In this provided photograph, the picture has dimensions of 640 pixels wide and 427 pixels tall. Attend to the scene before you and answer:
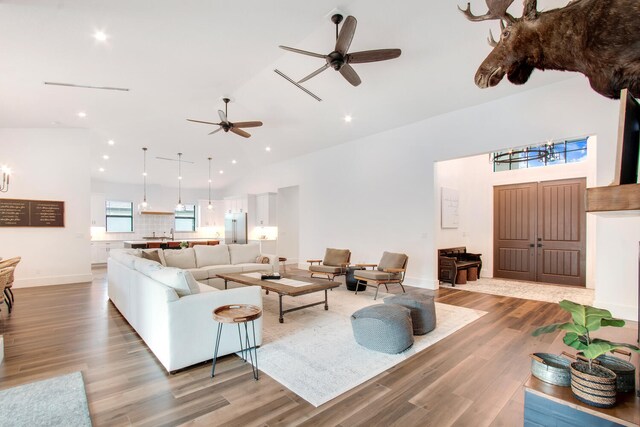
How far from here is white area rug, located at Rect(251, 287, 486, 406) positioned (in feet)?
8.64

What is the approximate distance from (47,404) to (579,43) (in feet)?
12.6

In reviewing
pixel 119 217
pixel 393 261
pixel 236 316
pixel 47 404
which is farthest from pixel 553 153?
pixel 119 217

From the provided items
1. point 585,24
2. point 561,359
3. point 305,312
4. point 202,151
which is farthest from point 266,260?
point 585,24

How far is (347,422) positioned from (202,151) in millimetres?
9015

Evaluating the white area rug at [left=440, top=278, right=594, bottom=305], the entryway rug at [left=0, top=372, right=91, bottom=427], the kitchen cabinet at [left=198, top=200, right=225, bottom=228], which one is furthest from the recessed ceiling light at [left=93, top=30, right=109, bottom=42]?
the kitchen cabinet at [left=198, top=200, right=225, bottom=228]

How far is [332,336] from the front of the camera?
366 cm

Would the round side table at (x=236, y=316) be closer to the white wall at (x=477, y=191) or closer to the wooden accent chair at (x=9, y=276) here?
the wooden accent chair at (x=9, y=276)

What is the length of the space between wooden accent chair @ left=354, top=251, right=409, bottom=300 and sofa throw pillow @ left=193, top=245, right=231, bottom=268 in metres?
2.90

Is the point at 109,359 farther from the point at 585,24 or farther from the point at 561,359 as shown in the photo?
the point at 585,24

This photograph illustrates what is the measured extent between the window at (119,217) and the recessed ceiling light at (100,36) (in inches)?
333

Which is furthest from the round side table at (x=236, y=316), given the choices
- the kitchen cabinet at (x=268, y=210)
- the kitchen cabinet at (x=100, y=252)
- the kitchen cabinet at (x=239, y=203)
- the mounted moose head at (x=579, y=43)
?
the kitchen cabinet at (x=100, y=252)

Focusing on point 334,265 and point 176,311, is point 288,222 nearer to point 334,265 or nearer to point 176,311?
point 334,265

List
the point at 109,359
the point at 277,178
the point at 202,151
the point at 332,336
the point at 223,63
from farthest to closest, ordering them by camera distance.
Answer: the point at 277,178 < the point at 202,151 < the point at 223,63 < the point at 332,336 < the point at 109,359

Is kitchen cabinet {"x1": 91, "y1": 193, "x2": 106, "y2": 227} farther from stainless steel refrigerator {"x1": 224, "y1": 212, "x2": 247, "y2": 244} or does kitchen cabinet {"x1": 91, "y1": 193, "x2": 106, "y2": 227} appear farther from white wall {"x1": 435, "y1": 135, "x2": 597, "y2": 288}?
white wall {"x1": 435, "y1": 135, "x2": 597, "y2": 288}
